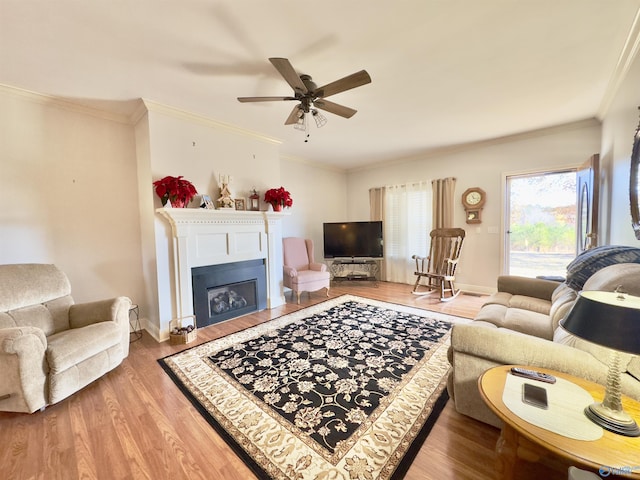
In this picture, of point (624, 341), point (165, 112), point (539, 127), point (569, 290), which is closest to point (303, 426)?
point (624, 341)

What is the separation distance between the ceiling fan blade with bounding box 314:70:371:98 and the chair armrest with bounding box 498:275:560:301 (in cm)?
264

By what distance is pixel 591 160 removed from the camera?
9.39 feet

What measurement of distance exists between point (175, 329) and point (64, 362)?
109cm

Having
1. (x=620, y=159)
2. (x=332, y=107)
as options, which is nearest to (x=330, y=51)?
(x=332, y=107)

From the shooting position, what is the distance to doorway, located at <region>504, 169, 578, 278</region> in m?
4.00

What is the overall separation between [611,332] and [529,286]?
90.7 inches

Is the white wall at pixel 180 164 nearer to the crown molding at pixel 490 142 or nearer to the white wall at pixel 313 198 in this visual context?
the white wall at pixel 313 198

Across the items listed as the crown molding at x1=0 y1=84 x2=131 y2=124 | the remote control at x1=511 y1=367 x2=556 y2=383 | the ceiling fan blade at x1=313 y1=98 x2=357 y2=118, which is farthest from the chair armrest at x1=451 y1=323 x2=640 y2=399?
the crown molding at x1=0 y1=84 x2=131 y2=124

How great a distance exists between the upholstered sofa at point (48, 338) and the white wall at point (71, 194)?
51 centimetres

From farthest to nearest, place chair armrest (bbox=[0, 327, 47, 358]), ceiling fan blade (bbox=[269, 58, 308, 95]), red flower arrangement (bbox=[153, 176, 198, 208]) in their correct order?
red flower arrangement (bbox=[153, 176, 198, 208])
ceiling fan blade (bbox=[269, 58, 308, 95])
chair armrest (bbox=[0, 327, 47, 358])

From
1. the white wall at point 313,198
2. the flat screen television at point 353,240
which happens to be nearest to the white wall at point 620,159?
the flat screen television at point 353,240

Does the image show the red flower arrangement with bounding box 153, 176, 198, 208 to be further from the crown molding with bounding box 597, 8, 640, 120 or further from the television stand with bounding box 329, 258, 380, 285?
the crown molding with bounding box 597, 8, 640, 120

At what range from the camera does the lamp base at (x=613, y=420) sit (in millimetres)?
901

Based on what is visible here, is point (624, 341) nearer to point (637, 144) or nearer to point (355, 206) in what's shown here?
point (637, 144)
